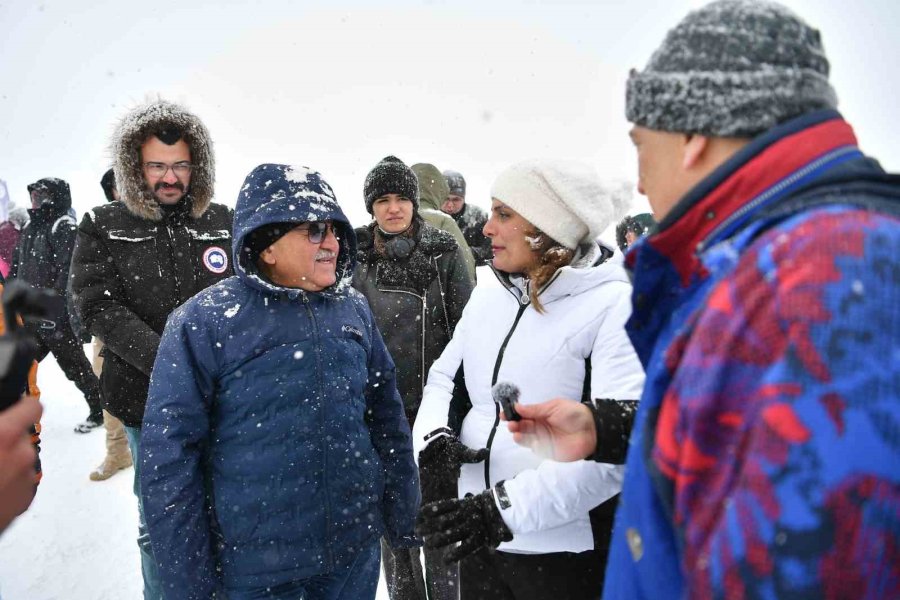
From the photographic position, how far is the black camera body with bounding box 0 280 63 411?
836 mm

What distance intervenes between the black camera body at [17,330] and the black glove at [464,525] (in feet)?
3.93

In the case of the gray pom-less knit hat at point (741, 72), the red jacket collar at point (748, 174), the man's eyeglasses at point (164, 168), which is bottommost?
the red jacket collar at point (748, 174)

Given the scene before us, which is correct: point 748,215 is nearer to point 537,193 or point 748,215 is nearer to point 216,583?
point 537,193

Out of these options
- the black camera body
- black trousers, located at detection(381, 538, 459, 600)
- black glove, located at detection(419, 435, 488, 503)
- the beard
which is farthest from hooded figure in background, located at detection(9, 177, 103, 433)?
the black camera body

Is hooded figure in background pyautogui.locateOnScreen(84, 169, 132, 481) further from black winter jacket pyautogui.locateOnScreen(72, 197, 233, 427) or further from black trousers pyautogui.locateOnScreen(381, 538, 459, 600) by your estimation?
black trousers pyautogui.locateOnScreen(381, 538, 459, 600)

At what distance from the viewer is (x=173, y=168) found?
9.93 feet

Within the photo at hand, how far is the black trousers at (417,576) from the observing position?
296 centimetres

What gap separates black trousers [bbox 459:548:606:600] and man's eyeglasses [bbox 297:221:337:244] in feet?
4.43

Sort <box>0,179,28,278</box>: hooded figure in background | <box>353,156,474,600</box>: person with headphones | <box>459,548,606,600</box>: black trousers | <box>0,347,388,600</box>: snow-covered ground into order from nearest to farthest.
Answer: <box>459,548,606,600</box>: black trousers
<box>353,156,474,600</box>: person with headphones
<box>0,347,388,600</box>: snow-covered ground
<box>0,179,28,278</box>: hooded figure in background

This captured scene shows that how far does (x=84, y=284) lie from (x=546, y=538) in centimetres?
257

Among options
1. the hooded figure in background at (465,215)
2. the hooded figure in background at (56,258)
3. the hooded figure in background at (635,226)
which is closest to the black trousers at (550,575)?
the hooded figure in background at (635,226)

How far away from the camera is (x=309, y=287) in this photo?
86.1 inches

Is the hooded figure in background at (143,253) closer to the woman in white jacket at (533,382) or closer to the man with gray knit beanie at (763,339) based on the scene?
the woman in white jacket at (533,382)

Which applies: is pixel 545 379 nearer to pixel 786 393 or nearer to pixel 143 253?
pixel 786 393
